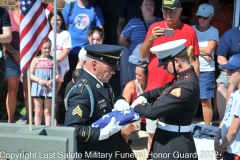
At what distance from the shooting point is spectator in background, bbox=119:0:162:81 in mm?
6520

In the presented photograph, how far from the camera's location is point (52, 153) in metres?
3.74

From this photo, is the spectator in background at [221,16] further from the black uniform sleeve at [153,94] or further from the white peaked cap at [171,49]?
the white peaked cap at [171,49]

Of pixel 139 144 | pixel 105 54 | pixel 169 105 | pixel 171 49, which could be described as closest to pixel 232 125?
pixel 169 105

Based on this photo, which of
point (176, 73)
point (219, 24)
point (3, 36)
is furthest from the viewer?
point (219, 24)

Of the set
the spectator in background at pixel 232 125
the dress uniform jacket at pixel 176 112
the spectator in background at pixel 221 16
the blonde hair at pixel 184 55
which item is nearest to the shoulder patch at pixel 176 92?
the dress uniform jacket at pixel 176 112

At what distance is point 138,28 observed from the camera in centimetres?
661

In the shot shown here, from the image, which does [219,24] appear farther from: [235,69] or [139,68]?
[235,69]

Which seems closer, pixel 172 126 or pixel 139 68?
pixel 172 126

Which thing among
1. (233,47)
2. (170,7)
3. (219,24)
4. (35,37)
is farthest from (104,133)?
(219,24)

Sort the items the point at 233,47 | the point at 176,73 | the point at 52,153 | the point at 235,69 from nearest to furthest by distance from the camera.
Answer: the point at 52,153
the point at 176,73
the point at 235,69
the point at 233,47

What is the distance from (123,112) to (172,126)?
0.42 meters

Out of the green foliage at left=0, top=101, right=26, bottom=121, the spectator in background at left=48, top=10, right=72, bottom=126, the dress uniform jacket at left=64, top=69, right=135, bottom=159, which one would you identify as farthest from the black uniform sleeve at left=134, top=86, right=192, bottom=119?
the green foliage at left=0, top=101, right=26, bottom=121

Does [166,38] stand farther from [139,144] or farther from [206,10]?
[139,144]

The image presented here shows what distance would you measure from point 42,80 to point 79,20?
100cm
